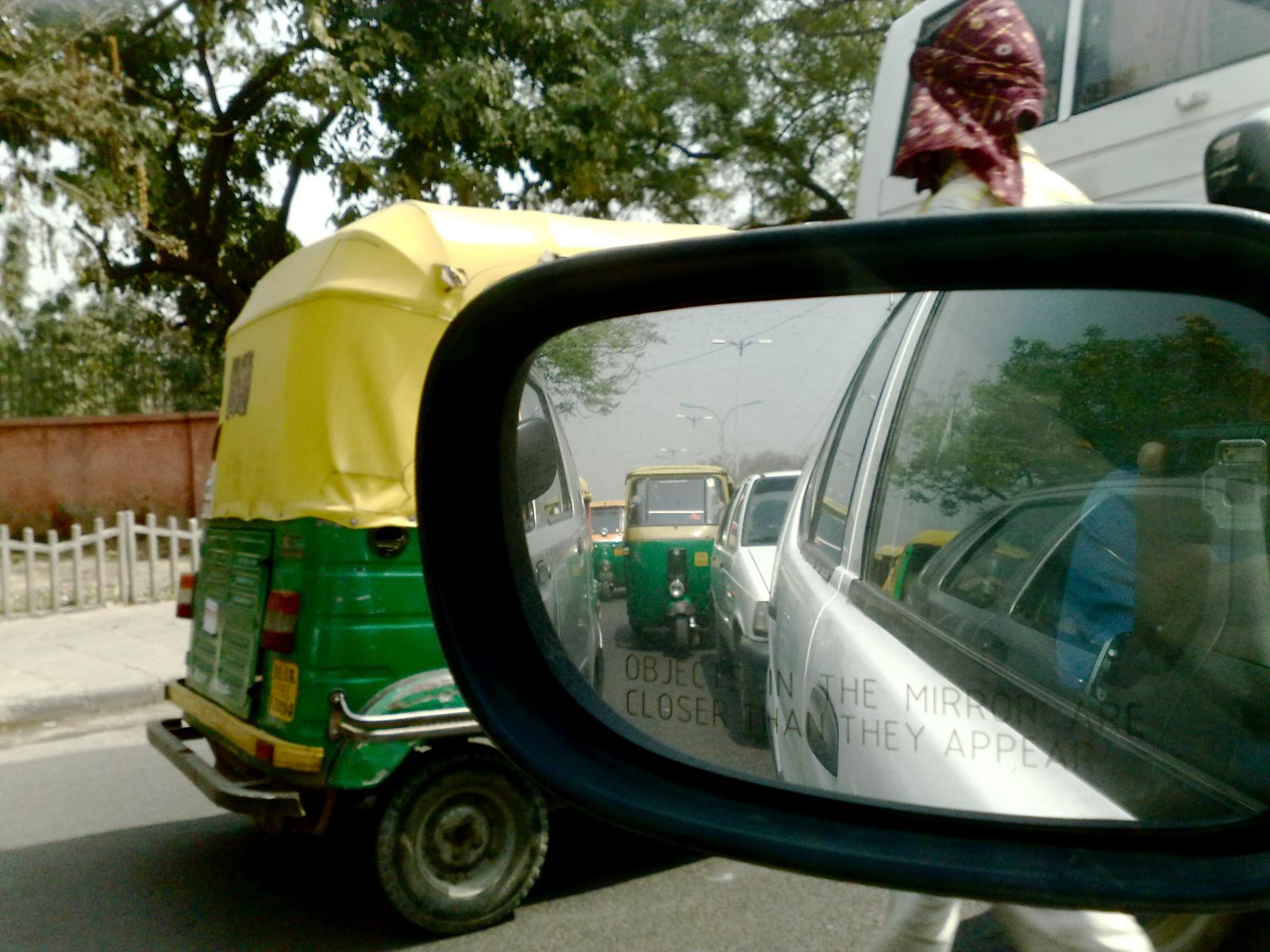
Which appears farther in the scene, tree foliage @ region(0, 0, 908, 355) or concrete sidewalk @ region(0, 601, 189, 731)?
tree foliage @ region(0, 0, 908, 355)

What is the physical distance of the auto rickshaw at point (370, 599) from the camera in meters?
3.79

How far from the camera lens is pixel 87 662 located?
824 centimetres

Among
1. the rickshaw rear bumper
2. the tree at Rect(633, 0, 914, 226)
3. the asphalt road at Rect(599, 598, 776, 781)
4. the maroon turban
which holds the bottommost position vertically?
the asphalt road at Rect(599, 598, 776, 781)

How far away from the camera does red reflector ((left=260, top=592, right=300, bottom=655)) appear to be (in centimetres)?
387

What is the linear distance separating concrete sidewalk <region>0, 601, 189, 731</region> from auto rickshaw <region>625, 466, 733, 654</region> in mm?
6970

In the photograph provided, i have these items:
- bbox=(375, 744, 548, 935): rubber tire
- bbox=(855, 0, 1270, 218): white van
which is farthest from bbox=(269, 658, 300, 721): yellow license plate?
bbox=(855, 0, 1270, 218): white van

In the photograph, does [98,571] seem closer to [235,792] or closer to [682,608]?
[235,792]

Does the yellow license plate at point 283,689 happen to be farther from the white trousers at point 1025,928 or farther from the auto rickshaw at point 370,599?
the white trousers at point 1025,928

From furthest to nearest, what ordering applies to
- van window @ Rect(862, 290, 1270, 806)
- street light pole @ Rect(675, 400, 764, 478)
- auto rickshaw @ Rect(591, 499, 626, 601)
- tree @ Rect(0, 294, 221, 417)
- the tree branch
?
tree @ Rect(0, 294, 221, 417) → the tree branch → auto rickshaw @ Rect(591, 499, 626, 601) → street light pole @ Rect(675, 400, 764, 478) → van window @ Rect(862, 290, 1270, 806)

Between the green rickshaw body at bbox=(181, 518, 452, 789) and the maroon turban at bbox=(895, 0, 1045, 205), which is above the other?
the maroon turban at bbox=(895, 0, 1045, 205)

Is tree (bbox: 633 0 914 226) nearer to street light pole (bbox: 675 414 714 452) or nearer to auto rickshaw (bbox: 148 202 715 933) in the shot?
auto rickshaw (bbox: 148 202 715 933)

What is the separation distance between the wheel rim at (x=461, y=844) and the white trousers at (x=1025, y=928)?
8.50 ft

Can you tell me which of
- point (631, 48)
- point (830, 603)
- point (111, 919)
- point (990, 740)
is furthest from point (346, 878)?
point (631, 48)

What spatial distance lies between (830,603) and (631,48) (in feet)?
49.7
